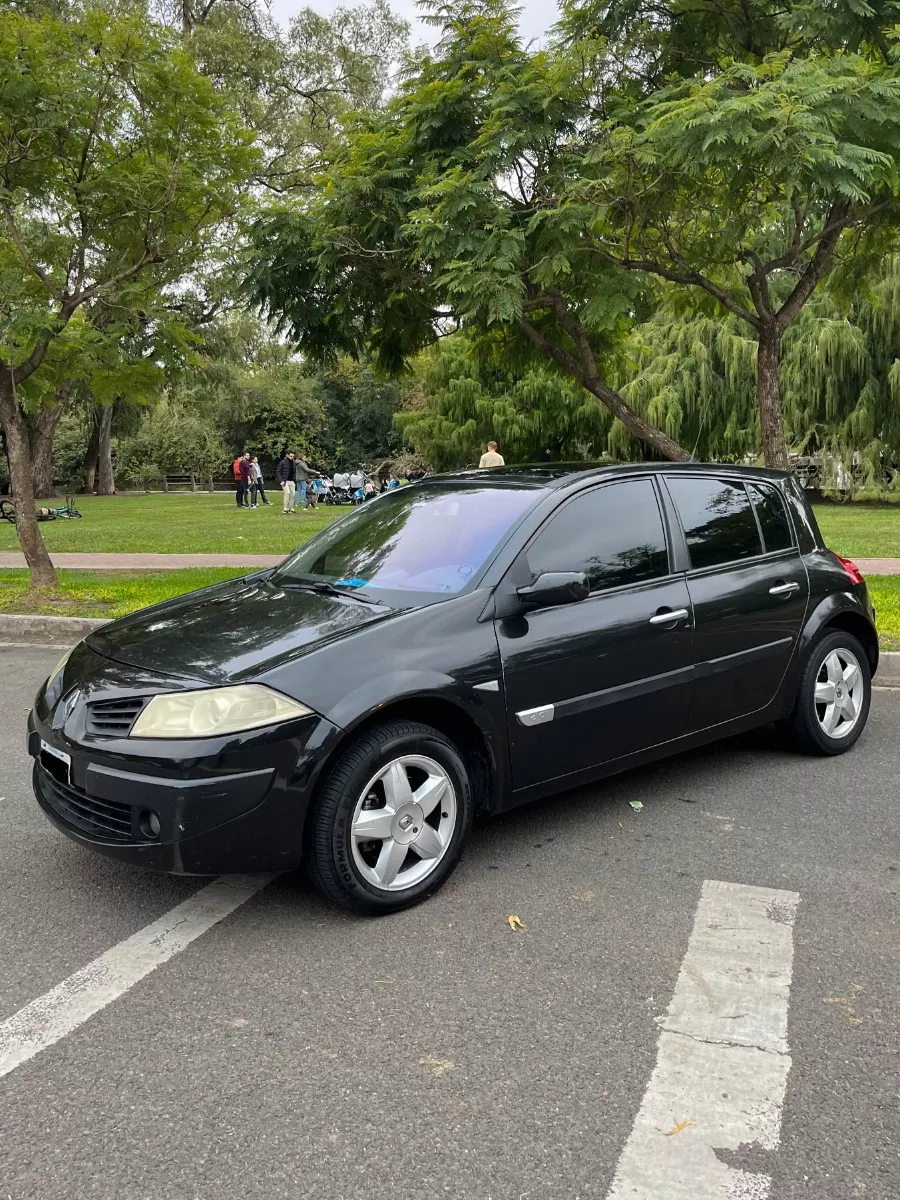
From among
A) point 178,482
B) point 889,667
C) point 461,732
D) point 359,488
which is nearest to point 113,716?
point 461,732

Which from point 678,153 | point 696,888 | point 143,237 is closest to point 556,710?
point 696,888

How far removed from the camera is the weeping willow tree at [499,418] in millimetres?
28500

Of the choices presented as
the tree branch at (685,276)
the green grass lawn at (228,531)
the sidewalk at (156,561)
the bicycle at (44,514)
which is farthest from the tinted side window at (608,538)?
the bicycle at (44,514)

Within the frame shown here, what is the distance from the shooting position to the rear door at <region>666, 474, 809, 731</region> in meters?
4.55

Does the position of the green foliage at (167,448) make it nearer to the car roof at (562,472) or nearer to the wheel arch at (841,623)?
the car roof at (562,472)

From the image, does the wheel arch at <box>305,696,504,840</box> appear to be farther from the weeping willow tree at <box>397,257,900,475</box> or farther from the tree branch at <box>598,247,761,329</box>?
the weeping willow tree at <box>397,257,900,475</box>

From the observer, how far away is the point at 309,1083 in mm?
2557

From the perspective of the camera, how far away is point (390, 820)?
135 inches

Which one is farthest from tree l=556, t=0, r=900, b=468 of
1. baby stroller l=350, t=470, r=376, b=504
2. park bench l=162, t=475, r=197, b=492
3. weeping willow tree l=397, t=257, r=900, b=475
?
park bench l=162, t=475, r=197, b=492

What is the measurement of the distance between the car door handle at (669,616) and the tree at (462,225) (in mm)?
4302

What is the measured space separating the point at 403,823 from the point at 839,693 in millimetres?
2867

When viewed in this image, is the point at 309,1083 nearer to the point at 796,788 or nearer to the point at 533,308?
the point at 796,788

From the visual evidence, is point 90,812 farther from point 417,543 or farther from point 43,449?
point 43,449

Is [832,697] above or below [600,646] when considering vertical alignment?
below
